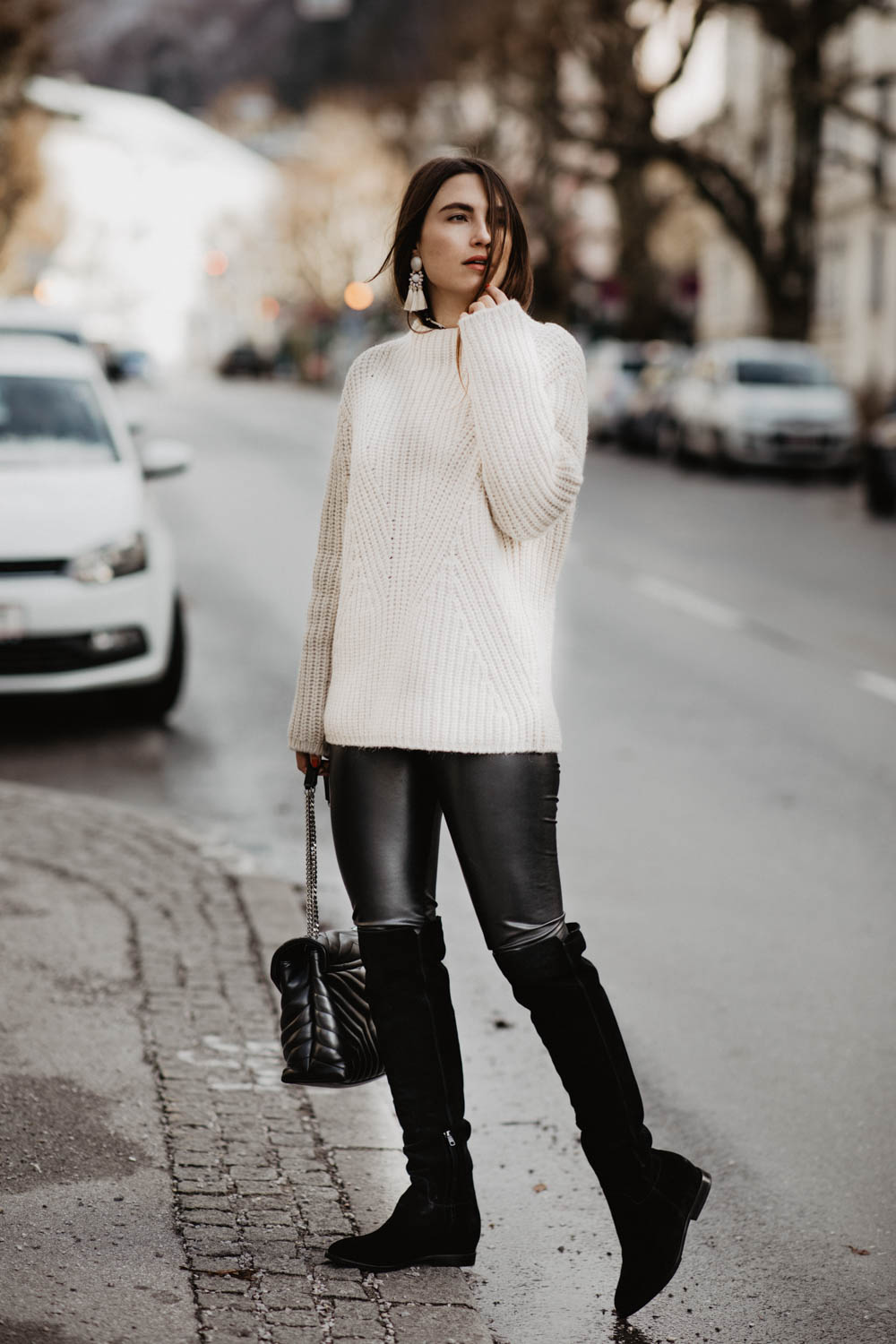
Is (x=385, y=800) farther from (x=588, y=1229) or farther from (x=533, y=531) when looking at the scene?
(x=588, y=1229)

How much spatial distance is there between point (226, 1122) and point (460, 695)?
58.5 inches

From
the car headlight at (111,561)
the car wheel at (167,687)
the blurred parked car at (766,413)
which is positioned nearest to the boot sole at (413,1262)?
the car headlight at (111,561)

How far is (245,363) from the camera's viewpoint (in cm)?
8475

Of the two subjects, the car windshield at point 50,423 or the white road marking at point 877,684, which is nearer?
the car windshield at point 50,423

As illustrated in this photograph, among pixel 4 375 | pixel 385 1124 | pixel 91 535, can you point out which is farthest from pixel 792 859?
pixel 4 375

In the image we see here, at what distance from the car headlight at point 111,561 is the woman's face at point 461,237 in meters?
5.94

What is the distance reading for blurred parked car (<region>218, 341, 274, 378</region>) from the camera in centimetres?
8444

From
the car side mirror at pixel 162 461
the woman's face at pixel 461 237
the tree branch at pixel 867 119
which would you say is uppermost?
the tree branch at pixel 867 119

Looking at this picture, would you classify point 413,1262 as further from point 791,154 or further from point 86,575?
point 791,154

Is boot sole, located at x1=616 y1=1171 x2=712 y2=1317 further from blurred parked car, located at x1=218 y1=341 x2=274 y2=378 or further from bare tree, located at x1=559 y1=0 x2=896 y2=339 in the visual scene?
blurred parked car, located at x1=218 y1=341 x2=274 y2=378

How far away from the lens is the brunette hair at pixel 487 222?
11.5 feet

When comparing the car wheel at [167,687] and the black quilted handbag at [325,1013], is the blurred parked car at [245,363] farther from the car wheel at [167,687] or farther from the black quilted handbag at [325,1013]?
the black quilted handbag at [325,1013]

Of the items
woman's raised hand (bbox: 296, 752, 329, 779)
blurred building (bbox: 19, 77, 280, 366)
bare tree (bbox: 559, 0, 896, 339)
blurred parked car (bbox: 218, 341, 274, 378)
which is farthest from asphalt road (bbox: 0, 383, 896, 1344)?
blurred building (bbox: 19, 77, 280, 366)

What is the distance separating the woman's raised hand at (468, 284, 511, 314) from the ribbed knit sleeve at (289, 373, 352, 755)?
0.33 metres
